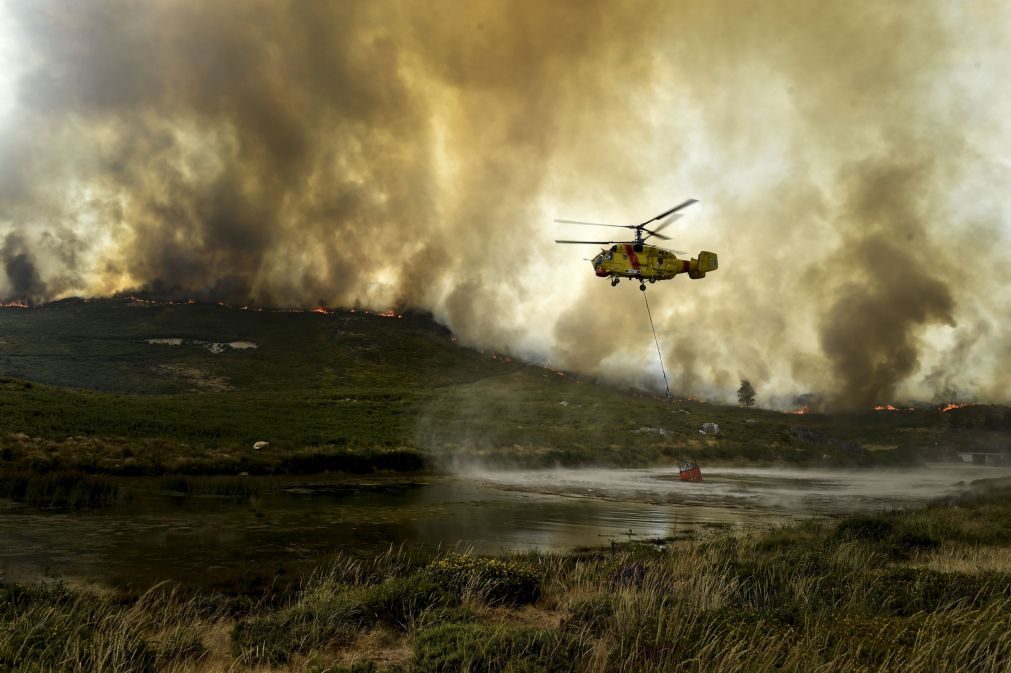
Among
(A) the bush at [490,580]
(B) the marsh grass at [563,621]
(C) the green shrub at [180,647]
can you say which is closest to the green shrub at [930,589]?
(B) the marsh grass at [563,621]

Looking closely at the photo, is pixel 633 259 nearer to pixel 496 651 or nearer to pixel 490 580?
pixel 490 580

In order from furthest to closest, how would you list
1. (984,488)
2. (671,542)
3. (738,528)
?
(984,488), (738,528), (671,542)

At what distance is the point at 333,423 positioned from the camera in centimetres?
8306

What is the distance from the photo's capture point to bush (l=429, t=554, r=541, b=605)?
15969mm

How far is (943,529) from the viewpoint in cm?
2969

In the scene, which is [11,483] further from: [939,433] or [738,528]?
[939,433]

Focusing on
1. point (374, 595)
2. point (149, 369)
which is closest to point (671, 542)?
point (374, 595)

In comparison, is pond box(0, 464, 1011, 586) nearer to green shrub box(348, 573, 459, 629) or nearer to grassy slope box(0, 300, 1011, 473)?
green shrub box(348, 573, 459, 629)

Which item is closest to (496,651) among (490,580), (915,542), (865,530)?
(490,580)

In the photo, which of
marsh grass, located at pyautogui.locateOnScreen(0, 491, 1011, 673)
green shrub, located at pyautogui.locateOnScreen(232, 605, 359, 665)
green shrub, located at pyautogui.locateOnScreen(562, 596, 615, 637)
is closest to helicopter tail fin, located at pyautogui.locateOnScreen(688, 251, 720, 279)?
marsh grass, located at pyautogui.locateOnScreen(0, 491, 1011, 673)

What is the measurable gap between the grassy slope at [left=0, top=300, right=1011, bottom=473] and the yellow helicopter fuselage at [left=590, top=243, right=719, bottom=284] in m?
37.7

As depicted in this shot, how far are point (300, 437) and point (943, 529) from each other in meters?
61.1

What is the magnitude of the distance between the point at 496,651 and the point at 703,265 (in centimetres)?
3777

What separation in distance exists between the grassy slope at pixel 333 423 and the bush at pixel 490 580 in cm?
4271
